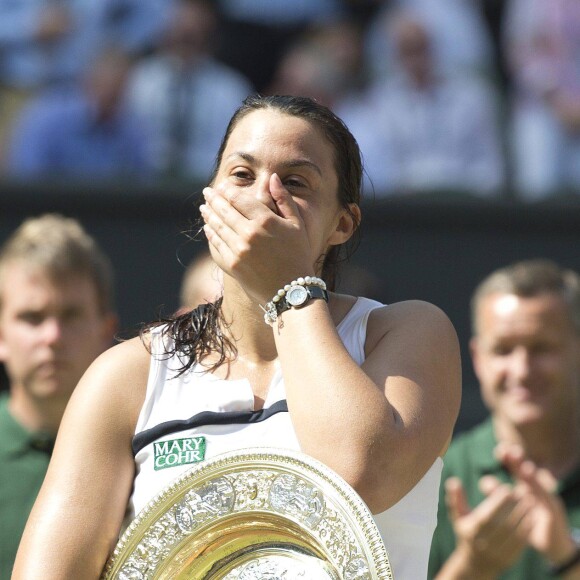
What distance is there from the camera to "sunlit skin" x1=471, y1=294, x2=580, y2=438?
3637 millimetres

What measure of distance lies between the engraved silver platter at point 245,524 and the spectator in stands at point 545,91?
495 centimetres

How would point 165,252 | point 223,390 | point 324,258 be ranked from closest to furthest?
point 223,390 → point 324,258 → point 165,252

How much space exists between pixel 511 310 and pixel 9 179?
347 cm

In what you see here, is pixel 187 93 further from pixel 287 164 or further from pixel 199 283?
pixel 287 164

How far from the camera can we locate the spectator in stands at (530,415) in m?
3.30

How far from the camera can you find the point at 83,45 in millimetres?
6789

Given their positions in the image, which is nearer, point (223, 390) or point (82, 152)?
point (223, 390)

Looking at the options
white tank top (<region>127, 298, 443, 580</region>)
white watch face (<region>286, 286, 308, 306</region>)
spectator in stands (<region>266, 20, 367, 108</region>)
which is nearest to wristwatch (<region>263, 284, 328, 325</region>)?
white watch face (<region>286, 286, 308, 306</region>)

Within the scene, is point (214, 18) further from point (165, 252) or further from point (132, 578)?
point (132, 578)

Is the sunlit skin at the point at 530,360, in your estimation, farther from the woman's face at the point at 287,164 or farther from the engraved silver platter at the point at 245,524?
the engraved silver platter at the point at 245,524

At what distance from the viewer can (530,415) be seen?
11.9ft

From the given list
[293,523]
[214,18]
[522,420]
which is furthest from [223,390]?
[214,18]

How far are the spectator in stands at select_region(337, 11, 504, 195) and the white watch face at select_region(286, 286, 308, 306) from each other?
4.56 metres

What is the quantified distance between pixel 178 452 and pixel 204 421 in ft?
0.20
